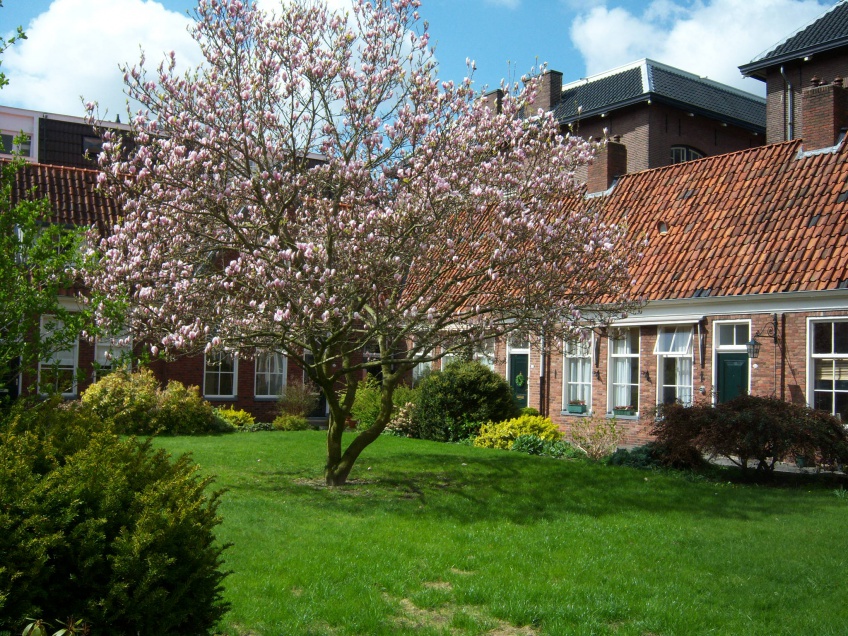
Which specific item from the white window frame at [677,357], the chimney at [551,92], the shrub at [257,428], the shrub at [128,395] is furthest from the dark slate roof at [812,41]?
Answer: the shrub at [128,395]

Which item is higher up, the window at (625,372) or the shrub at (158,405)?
the window at (625,372)

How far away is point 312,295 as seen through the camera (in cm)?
980

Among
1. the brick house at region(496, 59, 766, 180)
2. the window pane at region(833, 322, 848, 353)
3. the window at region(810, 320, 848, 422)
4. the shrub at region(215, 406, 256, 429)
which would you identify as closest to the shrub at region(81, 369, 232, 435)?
the shrub at region(215, 406, 256, 429)

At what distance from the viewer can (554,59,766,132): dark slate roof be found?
2942cm

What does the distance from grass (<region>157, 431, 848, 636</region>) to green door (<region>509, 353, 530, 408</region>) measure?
959 centimetres

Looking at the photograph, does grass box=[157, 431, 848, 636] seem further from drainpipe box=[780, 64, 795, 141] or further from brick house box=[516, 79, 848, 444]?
drainpipe box=[780, 64, 795, 141]

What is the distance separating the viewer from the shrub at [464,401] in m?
19.3

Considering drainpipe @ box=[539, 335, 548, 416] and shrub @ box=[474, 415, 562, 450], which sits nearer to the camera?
shrub @ box=[474, 415, 562, 450]

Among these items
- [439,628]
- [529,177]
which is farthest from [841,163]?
[439,628]

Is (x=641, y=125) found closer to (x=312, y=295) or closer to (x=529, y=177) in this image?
(x=529, y=177)

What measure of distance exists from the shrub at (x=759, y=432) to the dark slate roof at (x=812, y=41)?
665 inches

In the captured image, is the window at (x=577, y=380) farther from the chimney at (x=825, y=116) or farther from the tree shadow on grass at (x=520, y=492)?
the chimney at (x=825, y=116)

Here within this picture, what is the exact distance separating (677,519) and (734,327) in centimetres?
926

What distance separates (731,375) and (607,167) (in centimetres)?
782
